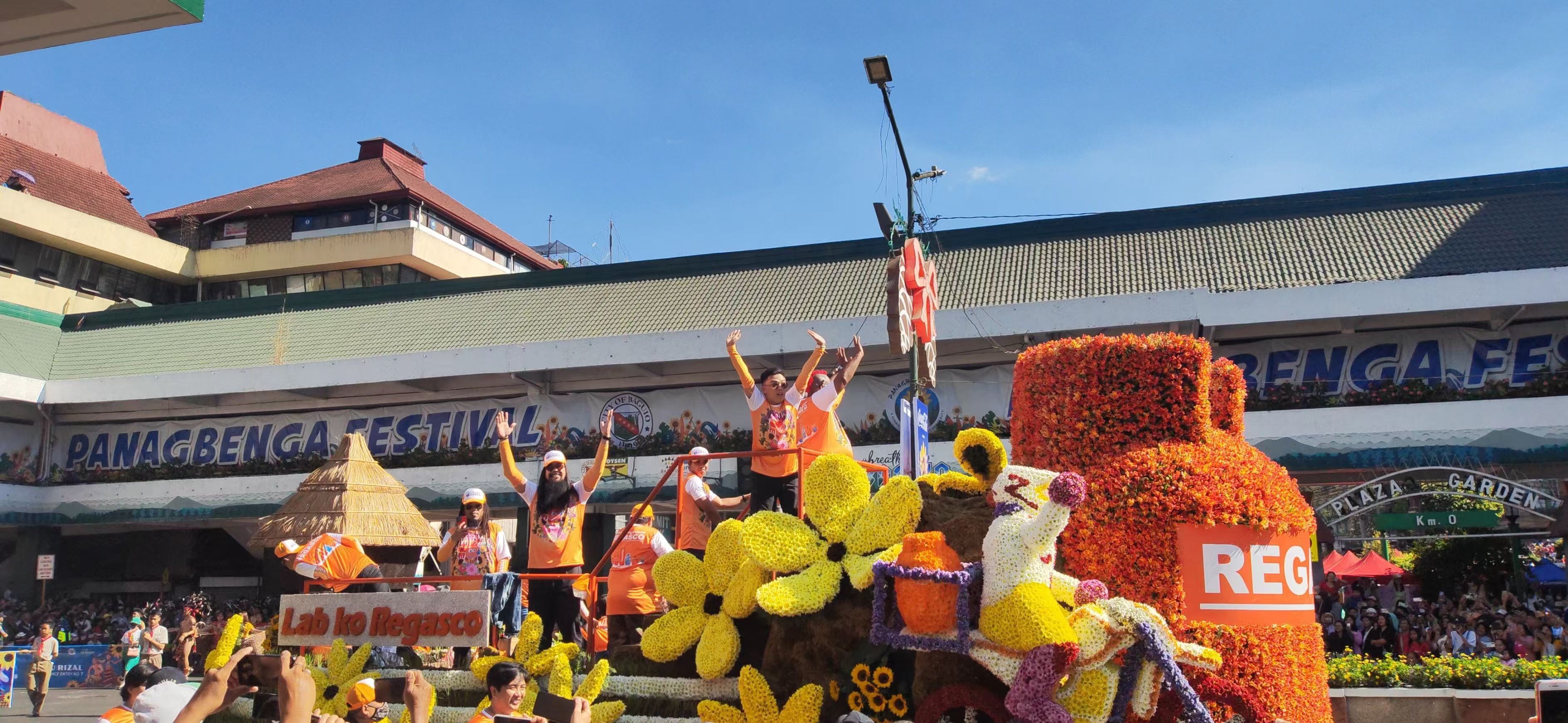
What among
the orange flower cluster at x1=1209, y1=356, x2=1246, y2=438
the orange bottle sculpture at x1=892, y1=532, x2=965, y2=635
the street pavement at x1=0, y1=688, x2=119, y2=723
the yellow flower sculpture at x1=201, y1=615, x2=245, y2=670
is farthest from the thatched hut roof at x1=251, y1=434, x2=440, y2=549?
the orange flower cluster at x1=1209, y1=356, x2=1246, y2=438

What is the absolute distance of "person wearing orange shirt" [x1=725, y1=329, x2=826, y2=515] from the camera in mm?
8422

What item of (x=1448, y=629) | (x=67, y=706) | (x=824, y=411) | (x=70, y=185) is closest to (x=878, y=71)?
(x=824, y=411)

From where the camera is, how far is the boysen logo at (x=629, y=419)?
77.5 ft

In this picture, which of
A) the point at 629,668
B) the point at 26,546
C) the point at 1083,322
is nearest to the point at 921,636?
the point at 629,668

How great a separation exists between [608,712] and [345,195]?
1399 inches

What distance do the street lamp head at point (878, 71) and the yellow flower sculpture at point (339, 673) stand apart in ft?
27.3

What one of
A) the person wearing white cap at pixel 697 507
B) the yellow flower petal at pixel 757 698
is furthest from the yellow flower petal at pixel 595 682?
the person wearing white cap at pixel 697 507

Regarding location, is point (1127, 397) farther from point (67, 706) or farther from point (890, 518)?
point (67, 706)

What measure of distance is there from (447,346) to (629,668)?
1944 cm

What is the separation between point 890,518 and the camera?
6254 mm

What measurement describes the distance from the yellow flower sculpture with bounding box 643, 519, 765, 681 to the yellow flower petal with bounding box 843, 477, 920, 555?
0.81 m

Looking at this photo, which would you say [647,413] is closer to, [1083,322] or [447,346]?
[447,346]

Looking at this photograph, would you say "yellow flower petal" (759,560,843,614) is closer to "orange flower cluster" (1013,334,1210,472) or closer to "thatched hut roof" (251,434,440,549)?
"orange flower cluster" (1013,334,1210,472)

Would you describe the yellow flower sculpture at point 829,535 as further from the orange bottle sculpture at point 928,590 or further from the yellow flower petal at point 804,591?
the orange bottle sculpture at point 928,590
